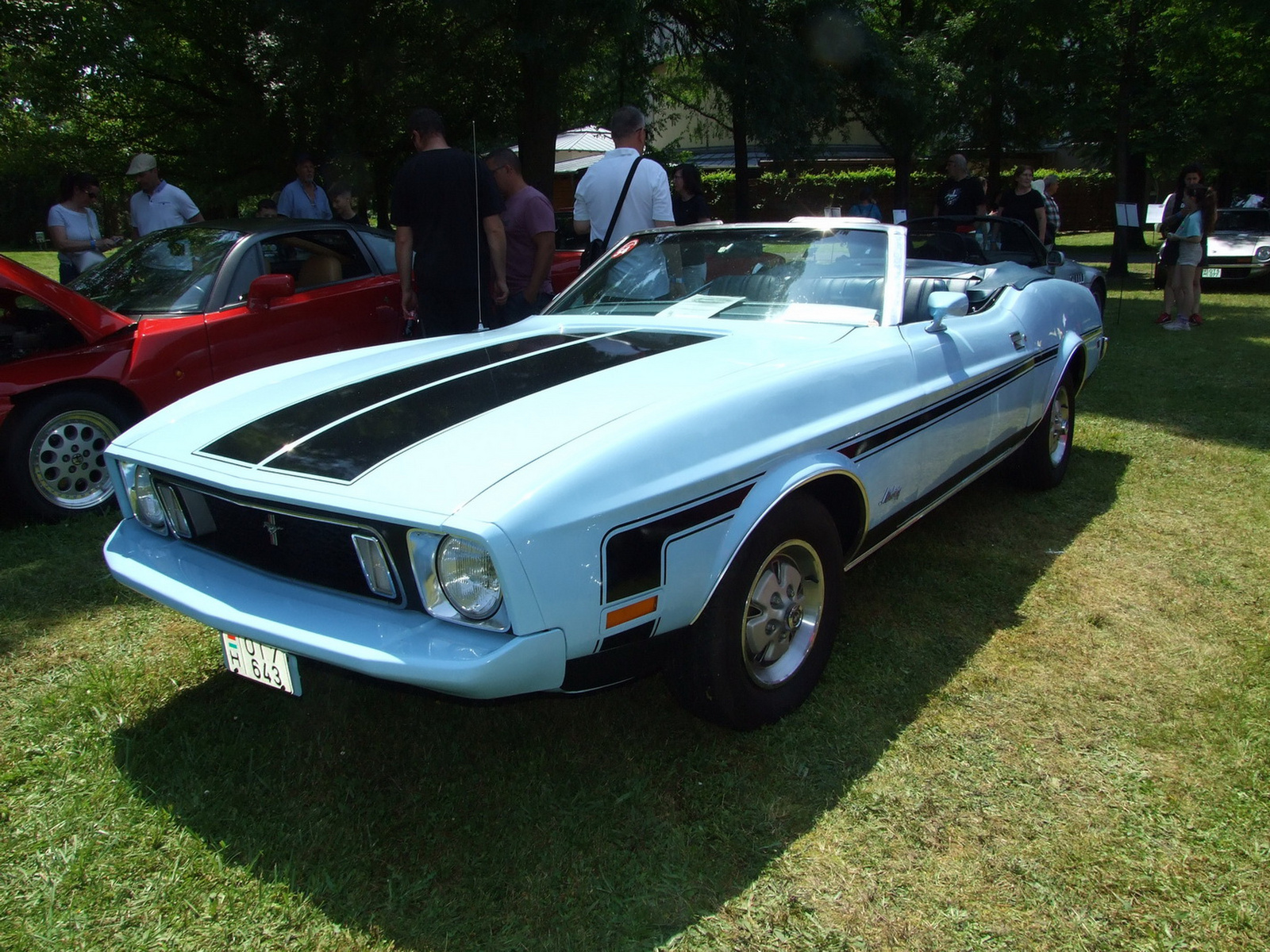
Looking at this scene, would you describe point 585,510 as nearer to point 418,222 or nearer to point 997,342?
point 997,342

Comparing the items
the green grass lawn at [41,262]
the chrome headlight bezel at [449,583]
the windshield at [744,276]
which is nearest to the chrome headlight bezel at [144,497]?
the chrome headlight bezel at [449,583]

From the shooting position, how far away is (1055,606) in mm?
3473

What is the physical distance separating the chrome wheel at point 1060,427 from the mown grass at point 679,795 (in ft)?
3.65

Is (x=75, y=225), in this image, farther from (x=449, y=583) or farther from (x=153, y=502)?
(x=449, y=583)

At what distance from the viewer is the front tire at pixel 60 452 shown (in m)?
4.21

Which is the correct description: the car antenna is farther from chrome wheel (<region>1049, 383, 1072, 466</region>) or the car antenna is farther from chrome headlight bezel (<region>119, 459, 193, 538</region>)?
chrome wheel (<region>1049, 383, 1072, 466</region>)

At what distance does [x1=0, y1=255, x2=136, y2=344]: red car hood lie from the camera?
4.17 meters

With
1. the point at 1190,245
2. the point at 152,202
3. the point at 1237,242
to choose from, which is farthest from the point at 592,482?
the point at 1237,242

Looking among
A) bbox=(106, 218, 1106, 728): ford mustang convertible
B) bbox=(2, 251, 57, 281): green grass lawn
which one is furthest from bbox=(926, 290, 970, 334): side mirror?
bbox=(2, 251, 57, 281): green grass lawn

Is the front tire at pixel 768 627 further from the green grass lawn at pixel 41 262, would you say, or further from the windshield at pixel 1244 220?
the green grass lawn at pixel 41 262

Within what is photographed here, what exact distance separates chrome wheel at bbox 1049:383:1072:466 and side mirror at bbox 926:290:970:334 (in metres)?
1.51

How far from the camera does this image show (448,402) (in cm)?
261

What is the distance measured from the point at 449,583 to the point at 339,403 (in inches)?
36.6

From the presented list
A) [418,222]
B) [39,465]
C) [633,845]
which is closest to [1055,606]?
[633,845]
